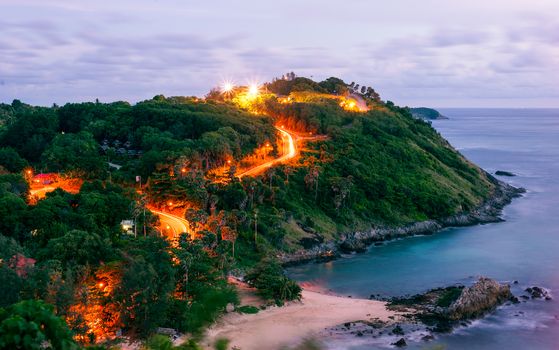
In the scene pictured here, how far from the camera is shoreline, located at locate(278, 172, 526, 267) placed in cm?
6166

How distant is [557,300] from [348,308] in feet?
62.4

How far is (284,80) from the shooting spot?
141 m

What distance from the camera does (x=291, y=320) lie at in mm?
42469

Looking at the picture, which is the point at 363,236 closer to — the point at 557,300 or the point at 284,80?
Answer: the point at 557,300

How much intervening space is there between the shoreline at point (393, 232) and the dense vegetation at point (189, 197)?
58.0 inches

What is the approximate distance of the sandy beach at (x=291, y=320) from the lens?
3850 centimetres

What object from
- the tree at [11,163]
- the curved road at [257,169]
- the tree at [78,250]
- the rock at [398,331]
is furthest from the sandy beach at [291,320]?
the tree at [11,163]

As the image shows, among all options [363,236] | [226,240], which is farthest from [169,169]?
[363,236]

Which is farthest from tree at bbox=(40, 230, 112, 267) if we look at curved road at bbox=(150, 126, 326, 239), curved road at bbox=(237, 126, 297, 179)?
curved road at bbox=(237, 126, 297, 179)

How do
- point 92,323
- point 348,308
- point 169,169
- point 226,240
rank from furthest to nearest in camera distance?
point 169,169 → point 226,240 → point 348,308 → point 92,323

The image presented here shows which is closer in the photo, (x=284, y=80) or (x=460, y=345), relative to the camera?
(x=460, y=345)

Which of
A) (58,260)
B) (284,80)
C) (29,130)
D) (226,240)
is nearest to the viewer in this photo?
(58,260)

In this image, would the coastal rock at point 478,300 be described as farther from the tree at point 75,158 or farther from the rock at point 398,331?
the tree at point 75,158

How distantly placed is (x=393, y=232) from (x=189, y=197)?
27.5 metres
